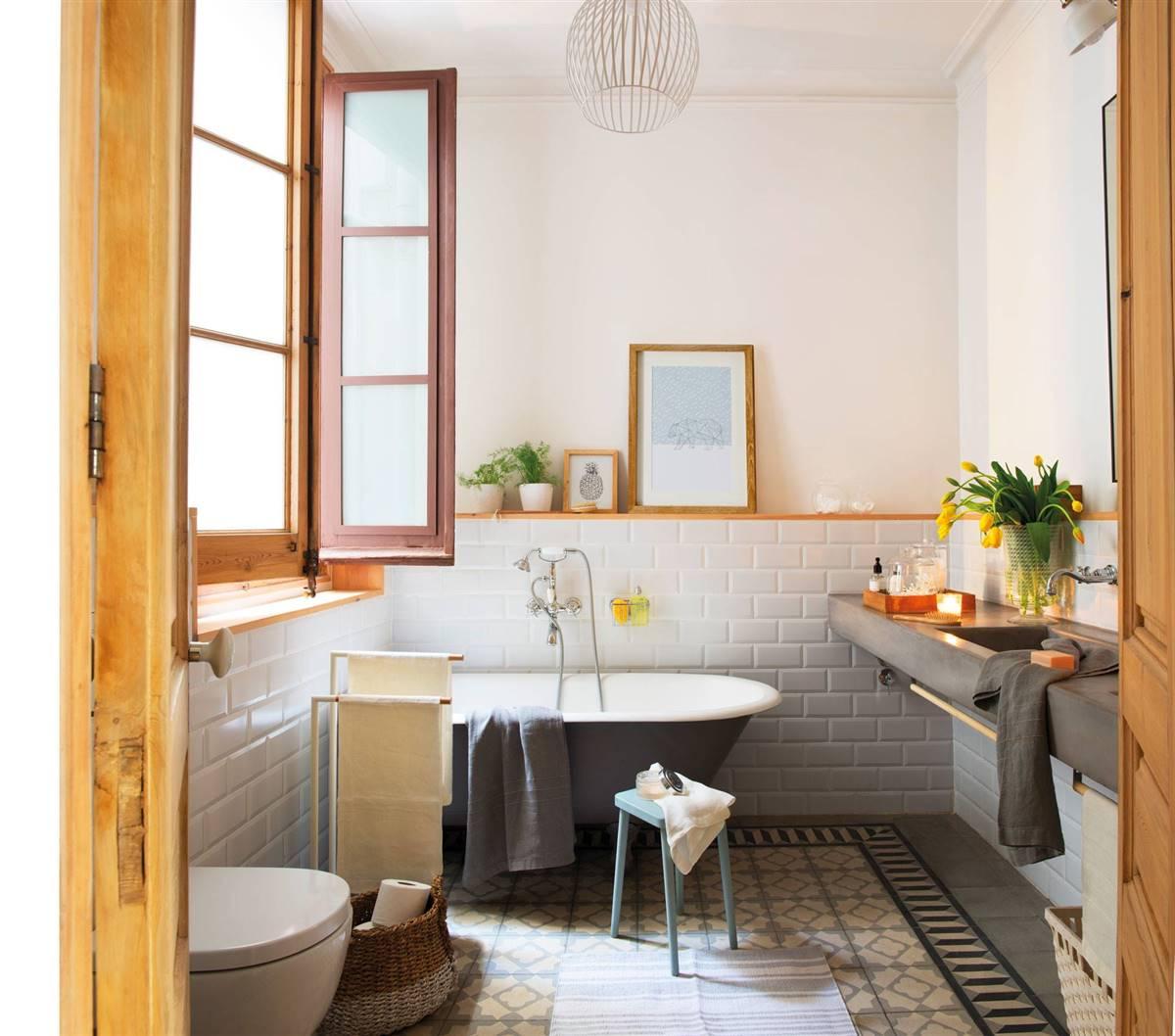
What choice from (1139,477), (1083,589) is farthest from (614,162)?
(1139,477)

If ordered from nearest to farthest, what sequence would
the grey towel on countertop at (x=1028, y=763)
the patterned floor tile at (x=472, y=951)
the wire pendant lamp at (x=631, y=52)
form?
the grey towel on countertop at (x=1028, y=763) < the patterned floor tile at (x=472, y=951) < the wire pendant lamp at (x=631, y=52)

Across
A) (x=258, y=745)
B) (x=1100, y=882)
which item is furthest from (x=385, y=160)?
(x=1100, y=882)

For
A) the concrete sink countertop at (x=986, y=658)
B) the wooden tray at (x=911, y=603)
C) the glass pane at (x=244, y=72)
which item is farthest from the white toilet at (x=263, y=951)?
the wooden tray at (x=911, y=603)

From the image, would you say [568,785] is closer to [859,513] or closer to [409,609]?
[409,609]

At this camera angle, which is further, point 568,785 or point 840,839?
point 840,839

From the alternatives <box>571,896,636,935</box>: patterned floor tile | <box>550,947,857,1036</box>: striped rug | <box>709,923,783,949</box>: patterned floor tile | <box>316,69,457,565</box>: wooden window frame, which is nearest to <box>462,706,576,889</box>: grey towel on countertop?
<box>571,896,636,935</box>: patterned floor tile

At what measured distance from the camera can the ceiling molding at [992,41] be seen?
335 centimetres

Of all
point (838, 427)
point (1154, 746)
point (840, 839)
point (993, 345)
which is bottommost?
point (840, 839)

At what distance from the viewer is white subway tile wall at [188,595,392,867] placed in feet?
7.48

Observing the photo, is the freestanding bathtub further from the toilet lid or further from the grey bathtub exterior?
the toilet lid

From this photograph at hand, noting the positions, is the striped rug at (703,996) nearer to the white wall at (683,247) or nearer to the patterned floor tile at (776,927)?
the patterned floor tile at (776,927)

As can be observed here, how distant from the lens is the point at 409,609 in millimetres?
4000

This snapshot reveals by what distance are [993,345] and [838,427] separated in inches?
28.8

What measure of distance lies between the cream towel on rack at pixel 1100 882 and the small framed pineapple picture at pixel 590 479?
2.58 metres
